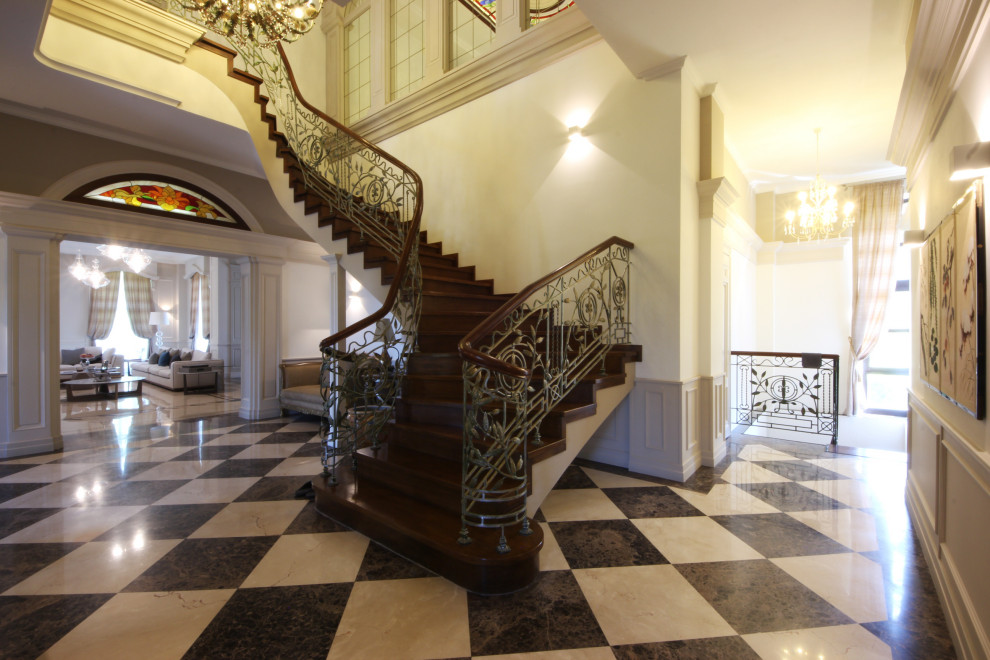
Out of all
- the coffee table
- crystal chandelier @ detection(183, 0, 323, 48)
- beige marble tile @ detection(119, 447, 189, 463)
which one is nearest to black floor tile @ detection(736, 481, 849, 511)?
crystal chandelier @ detection(183, 0, 323, 48)

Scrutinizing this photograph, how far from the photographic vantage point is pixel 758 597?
1.98 meters

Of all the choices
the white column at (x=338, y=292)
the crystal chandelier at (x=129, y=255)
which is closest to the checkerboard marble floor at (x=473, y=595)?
the white column at (x=338, y=292)

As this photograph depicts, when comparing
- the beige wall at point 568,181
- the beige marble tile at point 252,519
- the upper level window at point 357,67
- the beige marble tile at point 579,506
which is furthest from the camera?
the upper level window at point 357,67

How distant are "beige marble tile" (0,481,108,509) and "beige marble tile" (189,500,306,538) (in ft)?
3.56

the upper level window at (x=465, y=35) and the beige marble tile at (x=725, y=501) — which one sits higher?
the upper level window at (x=465, y=35)

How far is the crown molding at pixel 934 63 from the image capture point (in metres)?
1.63

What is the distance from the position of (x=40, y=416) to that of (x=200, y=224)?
260 centimetres

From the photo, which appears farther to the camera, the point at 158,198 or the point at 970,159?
the point at 158,198

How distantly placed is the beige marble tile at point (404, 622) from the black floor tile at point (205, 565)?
0.66 metres

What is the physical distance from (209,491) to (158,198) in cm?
404

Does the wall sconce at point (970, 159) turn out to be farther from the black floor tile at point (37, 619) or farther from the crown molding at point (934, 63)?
the black floor tile at point (37, 619)

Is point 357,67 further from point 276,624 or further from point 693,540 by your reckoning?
point 693,540

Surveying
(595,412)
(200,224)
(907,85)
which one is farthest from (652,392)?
(200,224)

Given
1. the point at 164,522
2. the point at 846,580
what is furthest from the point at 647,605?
the point at 164,522
